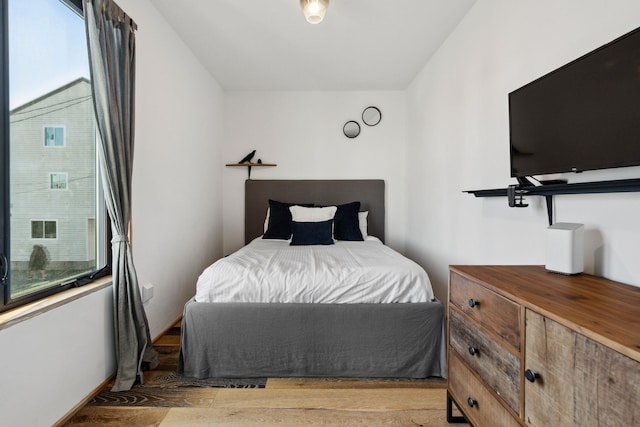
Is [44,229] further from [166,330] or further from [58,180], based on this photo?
[166,330]

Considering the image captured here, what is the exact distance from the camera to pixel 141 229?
2.29 m

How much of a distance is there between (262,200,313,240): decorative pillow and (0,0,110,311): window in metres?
1.81

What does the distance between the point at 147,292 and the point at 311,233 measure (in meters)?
1.55

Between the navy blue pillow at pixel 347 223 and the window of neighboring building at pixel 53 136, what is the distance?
2540mm

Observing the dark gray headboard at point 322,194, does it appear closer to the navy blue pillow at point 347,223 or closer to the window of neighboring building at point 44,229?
the navy blue pillow at point 347,223

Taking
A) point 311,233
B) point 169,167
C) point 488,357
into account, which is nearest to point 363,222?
point 311,233

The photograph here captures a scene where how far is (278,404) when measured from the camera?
1.80 metres

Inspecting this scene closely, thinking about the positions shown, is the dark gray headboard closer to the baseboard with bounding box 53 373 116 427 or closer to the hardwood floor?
the hardwood floor

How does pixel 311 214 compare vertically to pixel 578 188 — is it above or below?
below

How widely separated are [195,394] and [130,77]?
196 centimetres

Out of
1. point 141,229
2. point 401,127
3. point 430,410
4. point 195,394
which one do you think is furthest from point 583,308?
point 401,127

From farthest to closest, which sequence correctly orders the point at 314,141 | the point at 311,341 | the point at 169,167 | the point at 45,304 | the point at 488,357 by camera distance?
the point at 314,141, the point at 169,167, the point at 311,341, the point at 45,304, the point at 488,357

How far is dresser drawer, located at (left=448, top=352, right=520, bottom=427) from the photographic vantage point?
1.15 metres

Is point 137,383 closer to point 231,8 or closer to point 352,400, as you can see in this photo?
point 352,400
